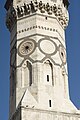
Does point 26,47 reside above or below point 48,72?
above

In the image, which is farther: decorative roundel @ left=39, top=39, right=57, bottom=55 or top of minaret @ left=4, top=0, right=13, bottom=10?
top of minaret @ left=4, top=0, right=13, bottom=10

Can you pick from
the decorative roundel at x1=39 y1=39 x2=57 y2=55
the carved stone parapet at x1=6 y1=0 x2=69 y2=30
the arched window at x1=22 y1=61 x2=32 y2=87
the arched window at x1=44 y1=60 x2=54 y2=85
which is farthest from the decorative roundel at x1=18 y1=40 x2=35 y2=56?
the carved stone parapet at x1=6 y1=0 x2=69 y2=30

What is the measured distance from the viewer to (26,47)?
2809 cm

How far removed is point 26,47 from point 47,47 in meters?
1.51

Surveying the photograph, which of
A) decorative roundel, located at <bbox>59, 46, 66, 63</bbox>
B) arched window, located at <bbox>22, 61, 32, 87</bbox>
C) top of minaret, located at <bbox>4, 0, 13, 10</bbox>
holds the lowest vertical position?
arched window, located at <bbox>22, 61, 32, 87</bbox>

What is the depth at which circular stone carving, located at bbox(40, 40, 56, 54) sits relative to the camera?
90.9ft

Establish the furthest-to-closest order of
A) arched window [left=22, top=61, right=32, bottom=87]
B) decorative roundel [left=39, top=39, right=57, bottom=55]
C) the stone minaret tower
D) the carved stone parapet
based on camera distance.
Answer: the carved stone parapet
decorative roundel [left=39, top=39, right=57, bottom=55]
arched window [left=22, top=61, right=32, bottom=87]
the stone minaret tower

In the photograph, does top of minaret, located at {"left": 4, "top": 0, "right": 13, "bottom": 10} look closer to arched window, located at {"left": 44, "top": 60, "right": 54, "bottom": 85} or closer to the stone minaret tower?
the stone minaret tower

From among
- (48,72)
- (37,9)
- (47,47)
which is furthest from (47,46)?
(37,9)

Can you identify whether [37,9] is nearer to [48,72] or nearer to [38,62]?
[38,62]

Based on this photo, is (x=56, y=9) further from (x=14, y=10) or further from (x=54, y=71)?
(x=54, y=71)

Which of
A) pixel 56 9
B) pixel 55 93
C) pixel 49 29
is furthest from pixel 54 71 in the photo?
pixel 56 9

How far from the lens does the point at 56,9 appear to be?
29.8 m

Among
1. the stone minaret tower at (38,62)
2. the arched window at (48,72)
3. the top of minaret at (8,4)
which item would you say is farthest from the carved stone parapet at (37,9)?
the arched window at (48,72)
